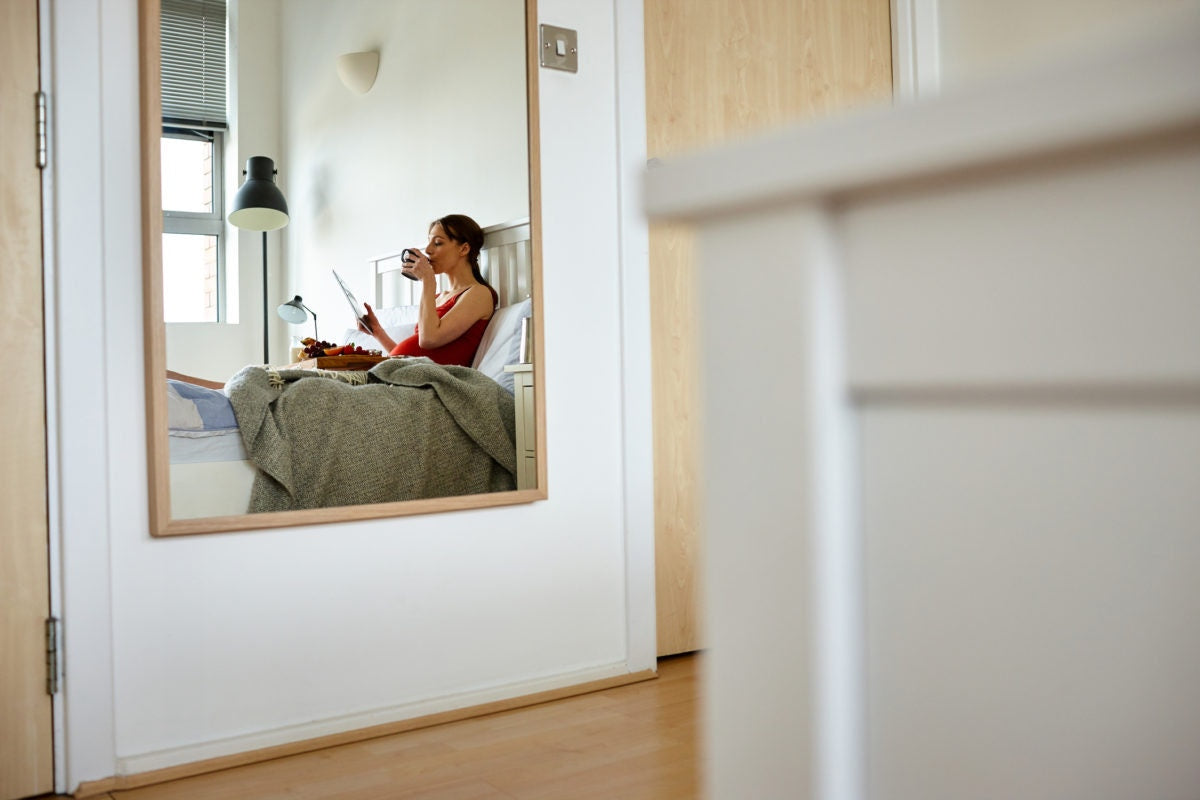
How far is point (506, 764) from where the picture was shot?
1953 mm

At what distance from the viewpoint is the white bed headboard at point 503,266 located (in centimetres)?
220

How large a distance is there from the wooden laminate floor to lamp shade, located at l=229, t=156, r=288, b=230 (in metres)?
1.05

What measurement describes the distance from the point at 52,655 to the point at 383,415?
2.50 feet

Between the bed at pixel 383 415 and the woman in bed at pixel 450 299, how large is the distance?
0.07 ft

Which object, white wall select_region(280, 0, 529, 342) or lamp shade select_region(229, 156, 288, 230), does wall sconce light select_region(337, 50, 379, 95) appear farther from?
lamp shade select_region(229, 156, 288, 230)

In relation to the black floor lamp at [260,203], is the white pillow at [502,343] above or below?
below

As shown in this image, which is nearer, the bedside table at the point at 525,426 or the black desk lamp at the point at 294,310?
the black desk lamp at the point at 294,310

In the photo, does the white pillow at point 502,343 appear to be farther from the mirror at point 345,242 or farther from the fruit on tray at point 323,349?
the fruit on tray at point 323,349

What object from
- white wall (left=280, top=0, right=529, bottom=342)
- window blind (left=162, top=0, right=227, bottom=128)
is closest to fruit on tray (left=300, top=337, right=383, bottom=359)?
white wall (left=280, top=0, right=529, bottom=342)

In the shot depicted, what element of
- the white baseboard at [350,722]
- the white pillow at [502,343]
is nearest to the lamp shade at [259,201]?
the white pillow at [502,343]

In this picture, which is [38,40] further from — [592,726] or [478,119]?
[592,726]

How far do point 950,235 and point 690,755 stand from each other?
179 centimetres

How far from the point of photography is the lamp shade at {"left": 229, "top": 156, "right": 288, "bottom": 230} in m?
1.97

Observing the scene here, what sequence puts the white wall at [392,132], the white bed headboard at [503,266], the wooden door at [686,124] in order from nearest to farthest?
the white wall at [392,132]
the white bed headboard at [503,266]
the wooden door at [686,124]
